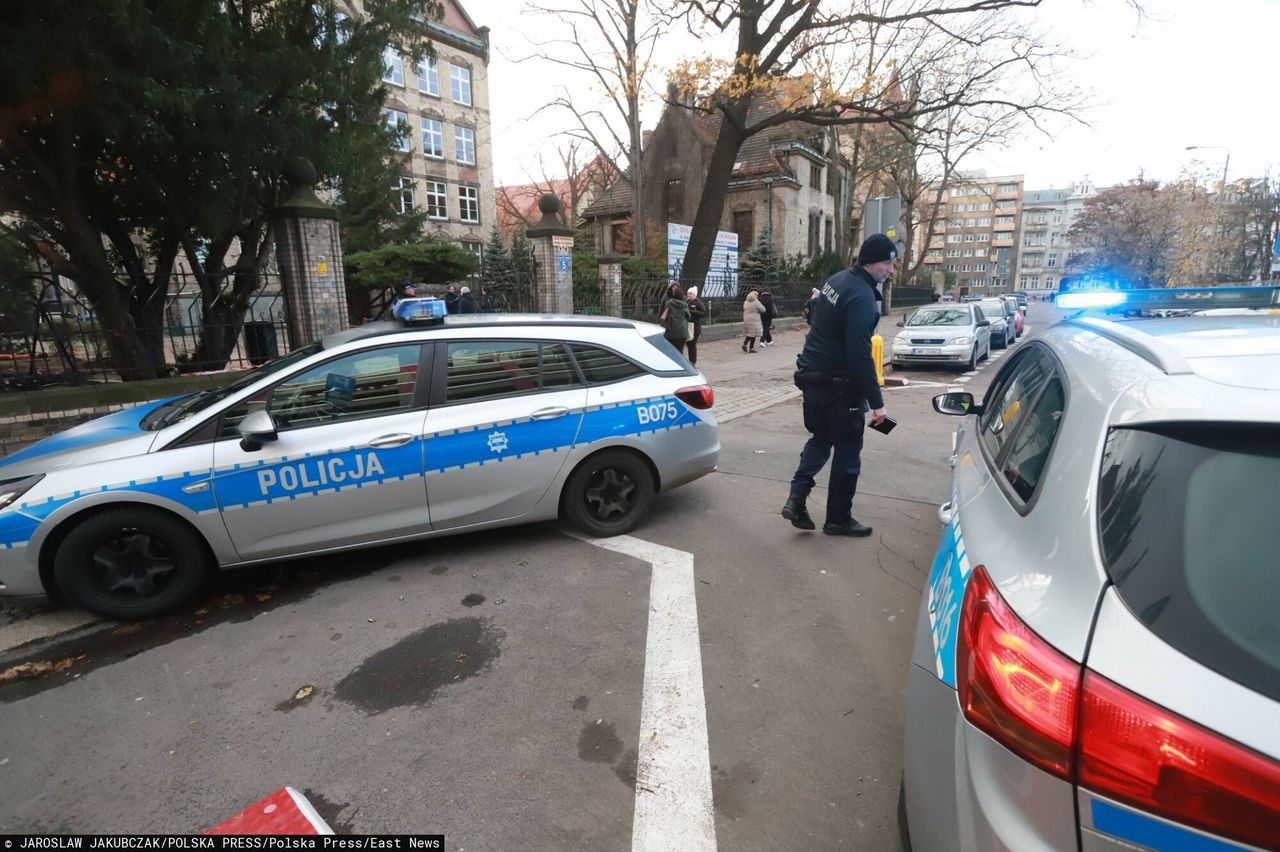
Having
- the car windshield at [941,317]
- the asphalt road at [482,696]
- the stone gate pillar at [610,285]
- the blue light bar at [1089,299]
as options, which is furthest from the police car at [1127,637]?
the stone gate pillar at [610,285]

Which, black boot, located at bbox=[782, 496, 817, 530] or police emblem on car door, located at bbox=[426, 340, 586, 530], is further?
black boot, located at bbox=[782, 496, 817, 530]

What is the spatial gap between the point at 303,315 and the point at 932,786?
10.1 m

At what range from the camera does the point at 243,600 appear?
3.93m

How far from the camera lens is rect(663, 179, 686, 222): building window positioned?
3294 centimetres

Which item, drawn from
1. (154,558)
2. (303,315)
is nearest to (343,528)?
(154,558)

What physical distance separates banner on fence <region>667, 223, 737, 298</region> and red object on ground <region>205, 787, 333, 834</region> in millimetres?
17807

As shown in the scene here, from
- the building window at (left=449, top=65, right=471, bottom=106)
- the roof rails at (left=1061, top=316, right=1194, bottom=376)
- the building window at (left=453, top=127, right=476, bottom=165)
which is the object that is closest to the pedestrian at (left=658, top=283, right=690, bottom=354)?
the roof rails at (left=1061, top=316, right=1194, bottom=376)

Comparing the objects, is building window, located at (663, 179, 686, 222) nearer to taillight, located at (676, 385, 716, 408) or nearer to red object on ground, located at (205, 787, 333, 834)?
taillight, located at (676, 385, 716, 408)

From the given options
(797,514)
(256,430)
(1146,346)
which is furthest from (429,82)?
(1146,346)

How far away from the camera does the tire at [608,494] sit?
4.57 meters

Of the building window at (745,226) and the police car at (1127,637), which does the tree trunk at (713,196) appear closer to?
the building window at (745,226)

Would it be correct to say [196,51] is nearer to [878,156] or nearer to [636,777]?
[636,777]

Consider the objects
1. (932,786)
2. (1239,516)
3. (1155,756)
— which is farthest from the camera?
(932,786)

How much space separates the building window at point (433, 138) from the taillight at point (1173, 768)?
4000 centimetres
